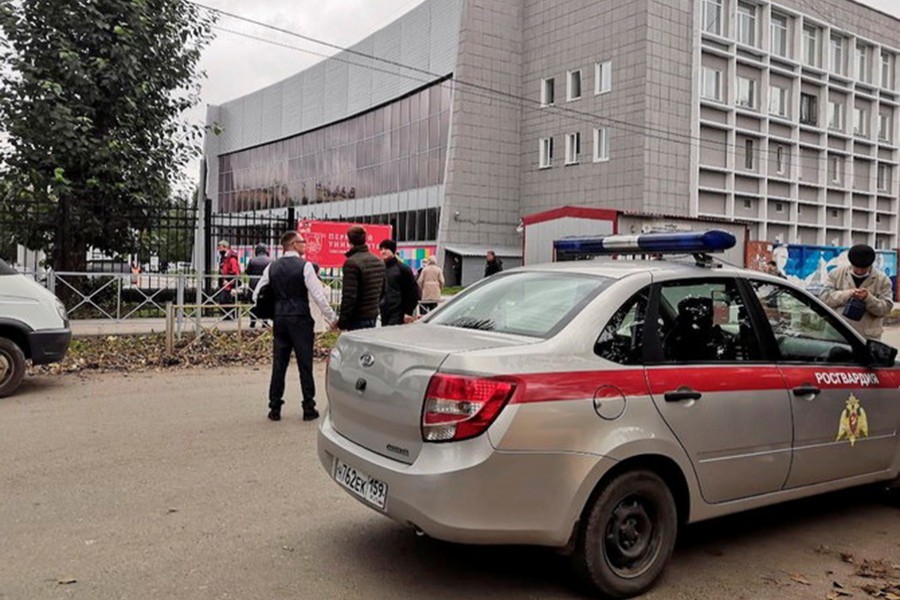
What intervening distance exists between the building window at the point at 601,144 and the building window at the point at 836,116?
1286cm

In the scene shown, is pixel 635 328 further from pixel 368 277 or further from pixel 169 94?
pixel 169 94

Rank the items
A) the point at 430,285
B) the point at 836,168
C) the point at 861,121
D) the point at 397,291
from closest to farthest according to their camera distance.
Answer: the point at 397,291 → the point at 430,285 → the point at 836,168 → the point at 861,121

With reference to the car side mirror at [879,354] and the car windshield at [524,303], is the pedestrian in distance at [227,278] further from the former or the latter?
the car side mirror at [879,354]

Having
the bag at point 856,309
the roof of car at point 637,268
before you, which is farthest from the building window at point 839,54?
the roof of car at point 637,268

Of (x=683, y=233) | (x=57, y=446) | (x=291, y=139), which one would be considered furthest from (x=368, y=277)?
(x=291, y=139)

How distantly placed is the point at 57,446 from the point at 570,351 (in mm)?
4845

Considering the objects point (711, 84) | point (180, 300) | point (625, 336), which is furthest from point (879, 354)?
point (711, 84)

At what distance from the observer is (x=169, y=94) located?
1603 cm

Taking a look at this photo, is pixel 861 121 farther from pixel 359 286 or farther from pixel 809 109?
pixel 359 286

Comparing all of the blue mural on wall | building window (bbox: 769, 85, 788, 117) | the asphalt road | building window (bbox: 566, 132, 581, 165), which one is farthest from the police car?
building window (bbox: 769, 85, 788, 117)

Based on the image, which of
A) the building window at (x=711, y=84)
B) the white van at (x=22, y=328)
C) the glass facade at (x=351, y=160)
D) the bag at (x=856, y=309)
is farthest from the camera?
the glass facade at (x=351, y=160)

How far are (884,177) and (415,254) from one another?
2497 cm

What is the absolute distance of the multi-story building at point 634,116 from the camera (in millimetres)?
30562

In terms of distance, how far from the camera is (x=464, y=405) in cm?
324
